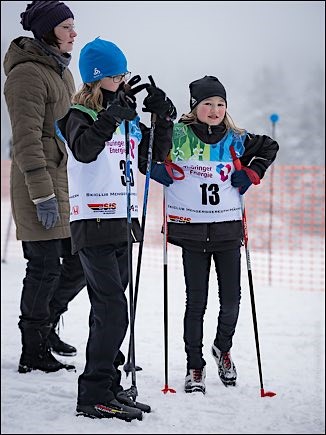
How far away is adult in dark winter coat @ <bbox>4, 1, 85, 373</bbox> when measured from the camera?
195cm

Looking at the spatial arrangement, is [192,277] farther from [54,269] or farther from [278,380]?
[278,380]

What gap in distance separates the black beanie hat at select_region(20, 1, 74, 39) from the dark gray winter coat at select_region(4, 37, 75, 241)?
0.08m

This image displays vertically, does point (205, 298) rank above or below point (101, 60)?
below

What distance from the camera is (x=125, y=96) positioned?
1.78 m

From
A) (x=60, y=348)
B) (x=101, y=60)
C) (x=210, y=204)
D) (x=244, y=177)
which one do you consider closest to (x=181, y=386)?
(x=210, y=204)

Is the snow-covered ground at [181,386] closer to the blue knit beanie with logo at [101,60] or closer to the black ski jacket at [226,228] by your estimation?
the black ski jacket at [226,228]

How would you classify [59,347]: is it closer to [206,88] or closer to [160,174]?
[160,174]

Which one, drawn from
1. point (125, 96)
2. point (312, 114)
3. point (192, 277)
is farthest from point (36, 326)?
point (312, 114)

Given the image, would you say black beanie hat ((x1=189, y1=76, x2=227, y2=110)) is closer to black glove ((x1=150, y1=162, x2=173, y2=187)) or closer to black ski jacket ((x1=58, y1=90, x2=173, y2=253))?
black ski jacket ((x1=58, y1=90, x2=173, y2=253))

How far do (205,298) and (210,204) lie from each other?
39cm

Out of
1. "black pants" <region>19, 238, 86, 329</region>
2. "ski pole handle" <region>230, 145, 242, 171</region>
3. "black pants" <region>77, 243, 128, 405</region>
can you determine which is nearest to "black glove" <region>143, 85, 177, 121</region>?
"ski pole handle" <region>230, 145, 242, 171</region>

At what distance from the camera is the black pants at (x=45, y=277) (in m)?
2.54

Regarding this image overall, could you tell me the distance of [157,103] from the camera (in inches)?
70.2

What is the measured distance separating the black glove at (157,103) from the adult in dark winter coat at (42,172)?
1.06ft
